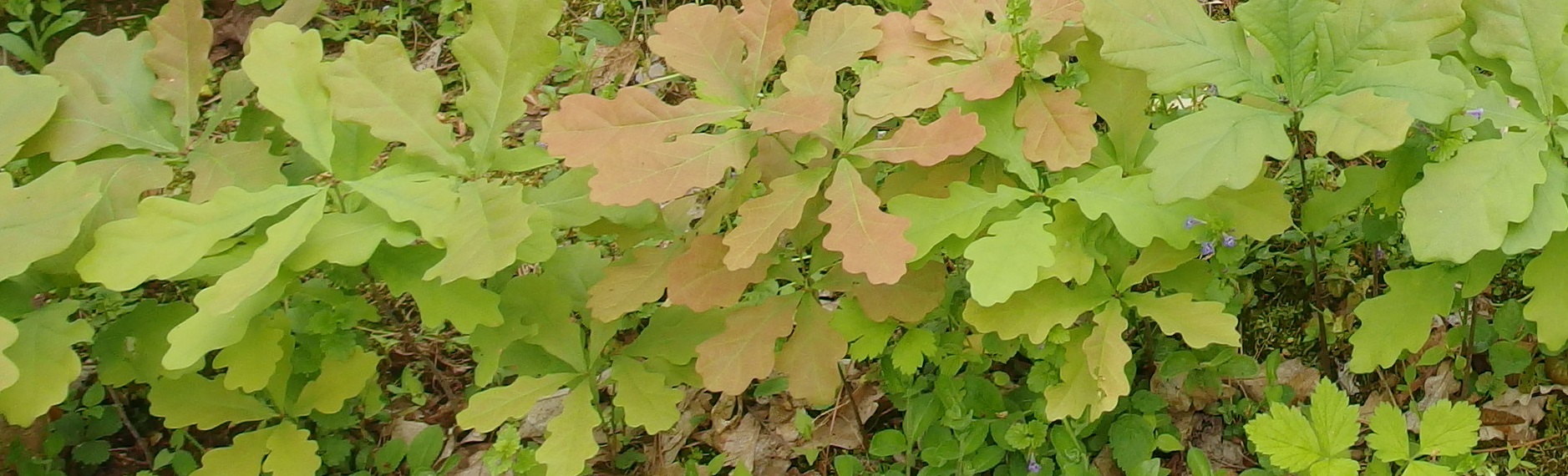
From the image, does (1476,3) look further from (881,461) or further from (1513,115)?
(881,461)

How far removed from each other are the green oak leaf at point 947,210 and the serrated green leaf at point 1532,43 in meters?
0.82

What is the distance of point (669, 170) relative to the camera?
1.91 m

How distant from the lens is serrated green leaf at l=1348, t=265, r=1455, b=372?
211 centimetres

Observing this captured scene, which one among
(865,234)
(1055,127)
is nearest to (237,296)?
(865,234)

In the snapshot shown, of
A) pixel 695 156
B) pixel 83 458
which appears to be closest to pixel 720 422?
pixel 695 156

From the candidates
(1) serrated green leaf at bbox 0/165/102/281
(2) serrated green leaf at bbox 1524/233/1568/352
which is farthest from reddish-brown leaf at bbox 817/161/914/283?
(1) serrated green leaf at bbox 0/165/102/281

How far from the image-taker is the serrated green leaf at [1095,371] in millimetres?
2070

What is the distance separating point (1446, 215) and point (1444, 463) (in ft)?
2.47

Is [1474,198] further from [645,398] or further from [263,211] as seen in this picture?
[263,211]

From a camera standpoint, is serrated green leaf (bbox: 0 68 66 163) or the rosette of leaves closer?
the rosette of leaves

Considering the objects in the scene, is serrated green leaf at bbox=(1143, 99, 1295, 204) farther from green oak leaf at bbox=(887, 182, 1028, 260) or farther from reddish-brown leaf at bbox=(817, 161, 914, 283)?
reddish-brown leaf at bbox=(817, 161, 914, 283)

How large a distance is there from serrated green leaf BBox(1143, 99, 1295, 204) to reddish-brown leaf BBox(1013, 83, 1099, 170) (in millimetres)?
209

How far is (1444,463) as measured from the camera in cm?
226

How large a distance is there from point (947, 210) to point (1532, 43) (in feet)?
3.29
